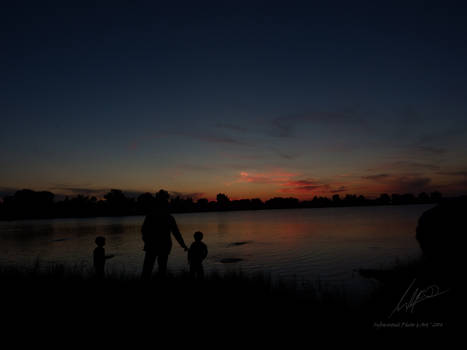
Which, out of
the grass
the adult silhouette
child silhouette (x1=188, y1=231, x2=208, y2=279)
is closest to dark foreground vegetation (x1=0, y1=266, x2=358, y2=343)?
the grass

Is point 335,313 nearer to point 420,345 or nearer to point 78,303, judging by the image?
point 420,345

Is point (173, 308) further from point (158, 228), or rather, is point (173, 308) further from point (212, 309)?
point (158, 228)

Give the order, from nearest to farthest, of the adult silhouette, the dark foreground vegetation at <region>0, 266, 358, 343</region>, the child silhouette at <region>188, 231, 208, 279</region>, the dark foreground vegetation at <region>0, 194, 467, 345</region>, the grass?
the dark foreground vegetation at <region>0, 194, 467, 345</region> < the dark foreground vegetation at <region>0, 266, 358, 343</region> < the grass < the adult silhouette < the child silhouette at <region>188, 231, 208, 279</region>

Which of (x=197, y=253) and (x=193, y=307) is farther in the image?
(x=197, y=253)

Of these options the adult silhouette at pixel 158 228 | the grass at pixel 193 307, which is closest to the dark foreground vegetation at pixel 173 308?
the grass at pixel 193 307

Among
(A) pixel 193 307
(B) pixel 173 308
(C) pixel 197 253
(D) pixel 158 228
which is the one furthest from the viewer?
(C) pixel 197 253

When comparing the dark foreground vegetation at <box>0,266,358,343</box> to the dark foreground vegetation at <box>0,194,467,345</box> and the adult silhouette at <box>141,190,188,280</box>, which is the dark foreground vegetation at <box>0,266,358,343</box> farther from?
the adult silhouette at <box>141,190,188,280</box>

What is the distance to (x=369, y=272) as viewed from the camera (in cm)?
2002
